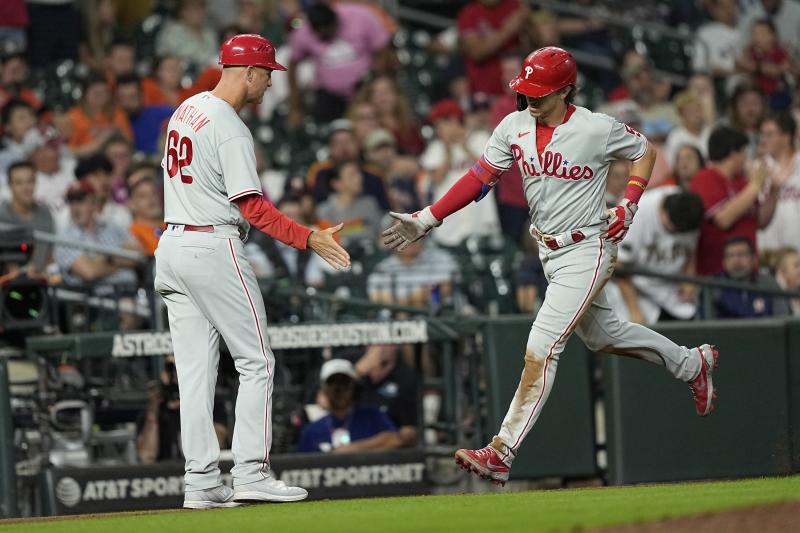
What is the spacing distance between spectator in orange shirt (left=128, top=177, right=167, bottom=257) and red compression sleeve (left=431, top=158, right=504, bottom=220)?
13.7 feet

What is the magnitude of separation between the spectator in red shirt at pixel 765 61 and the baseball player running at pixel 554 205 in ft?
29.3

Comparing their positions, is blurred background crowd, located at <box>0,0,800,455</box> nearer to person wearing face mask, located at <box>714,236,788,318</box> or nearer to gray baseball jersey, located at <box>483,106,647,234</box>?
person wearing face mask, located at <box>714,236,788,318</box>

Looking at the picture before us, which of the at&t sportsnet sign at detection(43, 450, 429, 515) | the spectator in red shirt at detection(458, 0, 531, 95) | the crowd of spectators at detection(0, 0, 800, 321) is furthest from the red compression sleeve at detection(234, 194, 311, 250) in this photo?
the spectator in red shirt at detection(458, 0, 531, 95)

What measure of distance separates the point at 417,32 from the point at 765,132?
16.9ft

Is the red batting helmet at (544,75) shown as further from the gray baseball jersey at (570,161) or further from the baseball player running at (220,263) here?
the baseball player running at (220,263)

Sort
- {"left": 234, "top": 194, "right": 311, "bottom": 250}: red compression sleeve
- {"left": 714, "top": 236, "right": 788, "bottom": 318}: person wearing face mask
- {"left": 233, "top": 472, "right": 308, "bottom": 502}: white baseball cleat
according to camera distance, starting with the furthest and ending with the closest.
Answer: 1. {"left": 714, "top": 236, "right": 788, "bottom": 318}: person wearing face mask
2. {"left": 233, "top": 472, "right": 308, "bottom": 502}: white baseball cleat
3. {"left": 234, "top": 194, "right": 311, "bottom": 250}: red compression sleeve

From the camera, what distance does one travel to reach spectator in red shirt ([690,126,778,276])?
10836 mm

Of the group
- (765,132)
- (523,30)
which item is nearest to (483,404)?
(765,132)

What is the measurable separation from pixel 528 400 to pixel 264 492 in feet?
4.54

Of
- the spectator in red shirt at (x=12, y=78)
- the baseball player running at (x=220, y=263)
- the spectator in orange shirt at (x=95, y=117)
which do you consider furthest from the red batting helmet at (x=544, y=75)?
the spectator in red shirt at (x=12, y=78)

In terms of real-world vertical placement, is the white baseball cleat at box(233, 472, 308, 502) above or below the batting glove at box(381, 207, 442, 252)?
below

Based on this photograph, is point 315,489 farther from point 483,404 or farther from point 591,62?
point 591,62

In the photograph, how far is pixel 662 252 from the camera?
10727mm

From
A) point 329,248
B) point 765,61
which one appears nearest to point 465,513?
point 329,248
